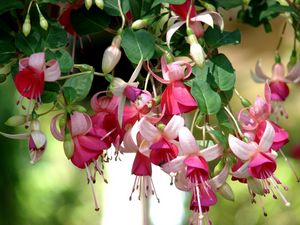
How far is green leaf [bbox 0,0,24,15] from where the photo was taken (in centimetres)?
91

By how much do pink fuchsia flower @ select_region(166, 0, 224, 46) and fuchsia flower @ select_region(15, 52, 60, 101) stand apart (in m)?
0.14

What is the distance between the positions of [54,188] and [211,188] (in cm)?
188

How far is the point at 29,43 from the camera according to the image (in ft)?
2.89

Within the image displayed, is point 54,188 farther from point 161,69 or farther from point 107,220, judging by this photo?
point 161,69

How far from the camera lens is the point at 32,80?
83 cm

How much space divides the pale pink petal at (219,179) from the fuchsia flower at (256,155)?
0.01 m

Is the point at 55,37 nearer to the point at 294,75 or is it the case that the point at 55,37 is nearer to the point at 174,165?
the point at 174,165

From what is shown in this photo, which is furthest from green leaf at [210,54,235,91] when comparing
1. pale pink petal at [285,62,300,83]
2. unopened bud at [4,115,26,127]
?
pale pink petal at [285,62,300,83]

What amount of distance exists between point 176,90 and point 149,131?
60mm

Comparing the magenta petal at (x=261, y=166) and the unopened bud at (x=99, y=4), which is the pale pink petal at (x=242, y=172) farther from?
the unopened bud at (x=99, y=4)

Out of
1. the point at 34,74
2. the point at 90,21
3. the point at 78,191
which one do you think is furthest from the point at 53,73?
the point at 78,191

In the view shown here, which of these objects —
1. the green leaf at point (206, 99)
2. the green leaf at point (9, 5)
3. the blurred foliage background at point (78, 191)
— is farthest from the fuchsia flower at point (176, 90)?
the blurred foliage background at point (78, 191)

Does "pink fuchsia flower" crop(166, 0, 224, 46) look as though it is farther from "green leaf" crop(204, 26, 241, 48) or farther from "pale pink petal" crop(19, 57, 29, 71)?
"pale pink petal" crop(19, 57, 29, 71)

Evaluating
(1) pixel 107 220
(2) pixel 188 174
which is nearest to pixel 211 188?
(2) pixel 188 174
